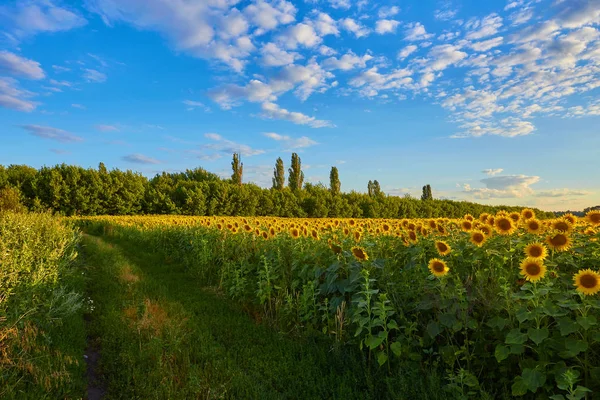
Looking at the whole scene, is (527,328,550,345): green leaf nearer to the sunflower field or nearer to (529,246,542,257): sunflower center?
the sunflower field

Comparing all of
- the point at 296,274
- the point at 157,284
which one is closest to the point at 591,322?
the point at 296,274

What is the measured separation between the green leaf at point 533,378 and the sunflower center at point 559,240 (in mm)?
1329

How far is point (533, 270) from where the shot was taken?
299cm

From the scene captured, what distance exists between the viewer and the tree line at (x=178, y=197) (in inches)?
1329

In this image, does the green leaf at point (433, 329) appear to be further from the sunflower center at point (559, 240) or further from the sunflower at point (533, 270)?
the sunflower center at point (559, 240)

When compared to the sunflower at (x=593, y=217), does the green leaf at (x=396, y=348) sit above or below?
below

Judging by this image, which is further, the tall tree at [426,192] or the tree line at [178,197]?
the tall tree at [426,192]

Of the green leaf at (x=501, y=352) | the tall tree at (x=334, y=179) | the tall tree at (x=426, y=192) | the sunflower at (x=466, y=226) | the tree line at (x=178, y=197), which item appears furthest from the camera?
the tall tree at (x=426, y=192)

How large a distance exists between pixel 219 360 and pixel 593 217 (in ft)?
15.4

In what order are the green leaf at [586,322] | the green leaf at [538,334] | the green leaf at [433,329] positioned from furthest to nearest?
the green leaf at [433,329] < the green leaf at [538,334] < the green leaf at [586,322]

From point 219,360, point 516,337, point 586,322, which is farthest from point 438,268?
point 219,360

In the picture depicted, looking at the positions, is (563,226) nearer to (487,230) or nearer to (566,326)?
(487,230)

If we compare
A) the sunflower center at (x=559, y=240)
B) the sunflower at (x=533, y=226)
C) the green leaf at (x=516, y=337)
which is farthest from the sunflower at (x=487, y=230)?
the green leaf at (x=516, y=337)

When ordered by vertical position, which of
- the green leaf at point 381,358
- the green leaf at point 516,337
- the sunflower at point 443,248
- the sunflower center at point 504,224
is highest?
the sunflower center at point 504,224
